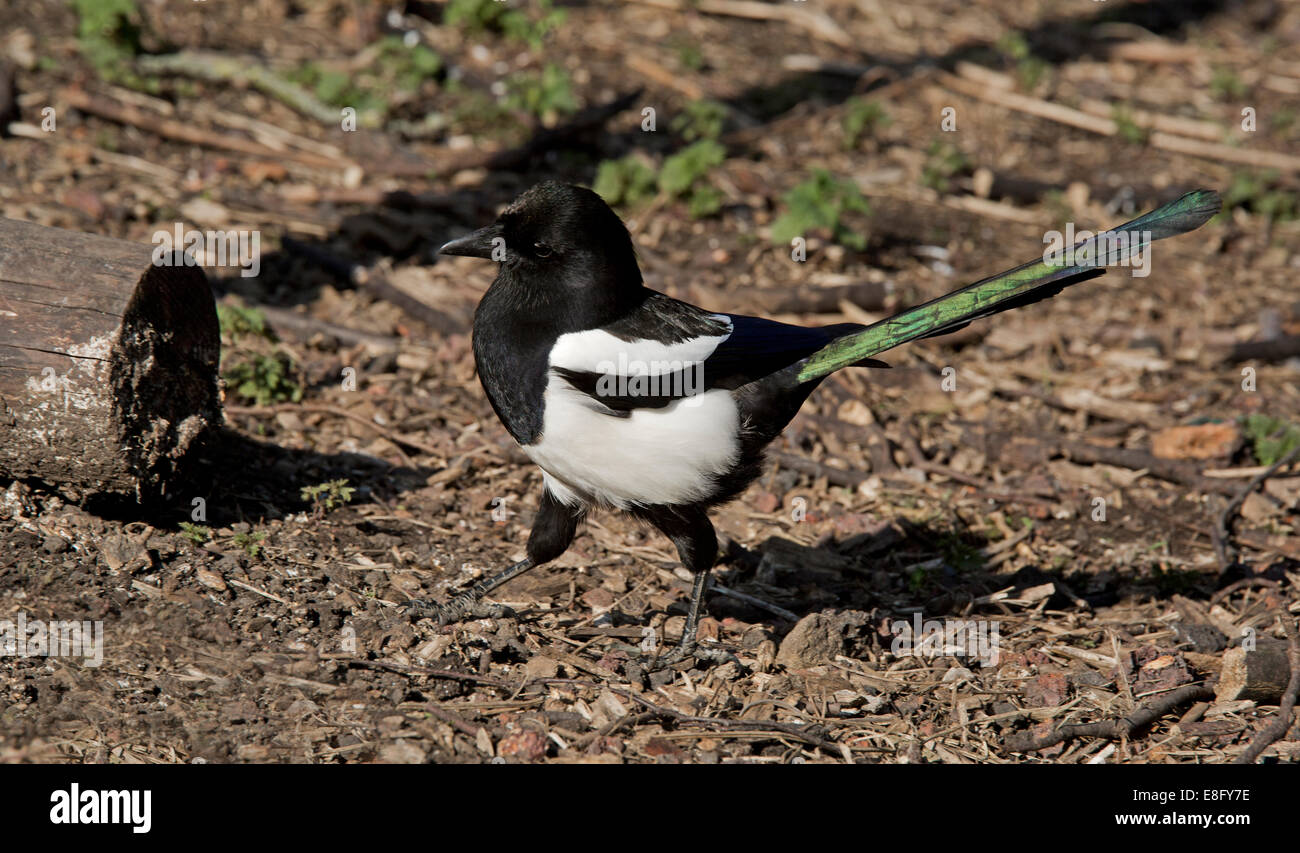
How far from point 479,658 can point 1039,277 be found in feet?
7.13

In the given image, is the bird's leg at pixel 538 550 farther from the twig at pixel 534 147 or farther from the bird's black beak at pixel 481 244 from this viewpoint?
the twig at pixel 534 147

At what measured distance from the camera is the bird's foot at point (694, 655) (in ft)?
13.4

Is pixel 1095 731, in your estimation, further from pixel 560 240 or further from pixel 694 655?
pixel 560 240

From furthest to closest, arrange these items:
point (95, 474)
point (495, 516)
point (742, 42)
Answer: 1. point (742, 42)
2. point (495, 516)
3. point (95, 474)

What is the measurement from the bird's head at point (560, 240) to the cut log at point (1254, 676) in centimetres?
237

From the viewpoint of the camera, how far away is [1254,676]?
3916 millimetres

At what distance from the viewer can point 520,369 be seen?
383cm

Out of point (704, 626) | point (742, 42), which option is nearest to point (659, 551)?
point (704, 626)

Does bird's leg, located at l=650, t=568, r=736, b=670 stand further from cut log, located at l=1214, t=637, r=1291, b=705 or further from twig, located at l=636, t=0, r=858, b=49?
twig, located at l=636, t=0, r=858, b=49

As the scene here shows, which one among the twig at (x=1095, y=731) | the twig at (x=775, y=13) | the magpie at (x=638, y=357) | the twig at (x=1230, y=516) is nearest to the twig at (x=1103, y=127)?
the twig at (x=775, y=13)

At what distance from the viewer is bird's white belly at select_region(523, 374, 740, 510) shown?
3787 millimetres

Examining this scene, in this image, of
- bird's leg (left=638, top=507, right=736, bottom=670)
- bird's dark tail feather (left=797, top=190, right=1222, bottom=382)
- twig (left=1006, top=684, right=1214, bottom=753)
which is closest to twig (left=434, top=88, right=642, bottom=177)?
bird's leg (left=638, top=507, right=736, bottom=670)

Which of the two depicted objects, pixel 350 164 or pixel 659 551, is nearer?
pixel 659 551

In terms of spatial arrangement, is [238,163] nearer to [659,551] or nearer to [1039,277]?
[659,551]
